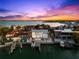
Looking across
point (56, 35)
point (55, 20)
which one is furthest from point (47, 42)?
point (55, 20)

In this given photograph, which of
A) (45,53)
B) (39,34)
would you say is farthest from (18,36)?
(45,53)

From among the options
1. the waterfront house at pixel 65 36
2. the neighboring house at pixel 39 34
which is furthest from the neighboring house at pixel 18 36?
the waterfront house at pixel 65 36

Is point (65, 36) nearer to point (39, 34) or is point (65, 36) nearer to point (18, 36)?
point (39, 34)

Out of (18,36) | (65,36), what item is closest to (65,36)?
(65,36)

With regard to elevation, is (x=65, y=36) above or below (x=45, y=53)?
above

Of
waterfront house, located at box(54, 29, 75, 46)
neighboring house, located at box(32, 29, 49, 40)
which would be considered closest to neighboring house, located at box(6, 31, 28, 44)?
neighboring house, located at box(32, 29, 49, 40)

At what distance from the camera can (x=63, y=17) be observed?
82.0 inches

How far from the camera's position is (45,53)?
2.06m

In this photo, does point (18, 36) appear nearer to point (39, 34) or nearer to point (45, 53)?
point (39, 34)

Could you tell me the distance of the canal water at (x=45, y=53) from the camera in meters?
2.02

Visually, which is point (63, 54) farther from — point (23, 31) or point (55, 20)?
point (23, 31)

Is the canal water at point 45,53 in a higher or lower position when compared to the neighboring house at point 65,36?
lower

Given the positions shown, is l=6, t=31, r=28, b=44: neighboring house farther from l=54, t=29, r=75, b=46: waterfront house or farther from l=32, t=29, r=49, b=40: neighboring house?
l=54, t=29, r=75, b=46: waterfront house

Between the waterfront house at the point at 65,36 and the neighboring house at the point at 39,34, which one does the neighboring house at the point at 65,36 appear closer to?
the waterfront house at the point at 65,36
